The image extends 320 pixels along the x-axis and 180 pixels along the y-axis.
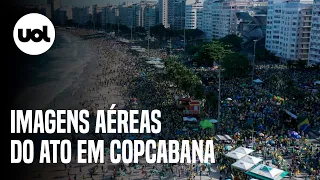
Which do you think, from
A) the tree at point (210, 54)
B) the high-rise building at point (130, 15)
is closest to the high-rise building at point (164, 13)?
the high-rise building at point (130, 15)

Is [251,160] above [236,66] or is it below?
below

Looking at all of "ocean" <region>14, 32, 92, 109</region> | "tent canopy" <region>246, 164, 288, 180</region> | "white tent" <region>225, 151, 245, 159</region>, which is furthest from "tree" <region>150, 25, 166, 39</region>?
"tent canopy" <region>246, 164, 288, 180</region>

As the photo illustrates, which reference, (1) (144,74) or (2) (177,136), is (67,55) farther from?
(2) (177,136)

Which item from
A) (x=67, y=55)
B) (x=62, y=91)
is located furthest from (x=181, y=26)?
(x=62, y=91)

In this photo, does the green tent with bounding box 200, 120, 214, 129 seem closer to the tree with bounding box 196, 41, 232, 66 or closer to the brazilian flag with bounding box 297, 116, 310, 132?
the brazilian flag with bounding box 297, 116, 310, 132

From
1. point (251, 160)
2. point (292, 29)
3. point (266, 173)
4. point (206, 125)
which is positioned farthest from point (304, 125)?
point (292, 29)

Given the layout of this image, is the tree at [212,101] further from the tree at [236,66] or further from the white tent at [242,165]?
the tree at [236,66]

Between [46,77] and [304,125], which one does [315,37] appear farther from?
[46,77]
